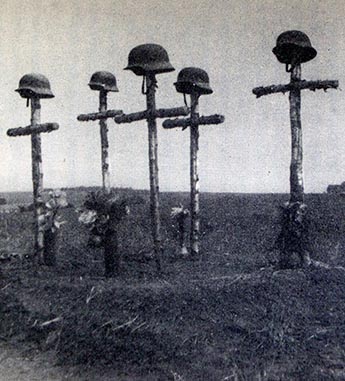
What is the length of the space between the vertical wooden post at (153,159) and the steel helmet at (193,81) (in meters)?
1.87

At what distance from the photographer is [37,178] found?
12.7 metres

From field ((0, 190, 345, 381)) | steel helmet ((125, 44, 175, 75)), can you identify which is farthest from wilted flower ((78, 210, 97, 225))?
steel helmet ((125, 44, 175, 75))

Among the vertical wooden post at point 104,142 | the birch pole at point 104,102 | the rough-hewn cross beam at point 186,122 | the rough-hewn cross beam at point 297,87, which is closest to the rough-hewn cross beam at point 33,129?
the birch pole at point 104,102

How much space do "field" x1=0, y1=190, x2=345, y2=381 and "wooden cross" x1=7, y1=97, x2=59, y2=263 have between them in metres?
0.71

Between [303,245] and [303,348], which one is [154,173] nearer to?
[303,245]

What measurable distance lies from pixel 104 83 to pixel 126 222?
15.2 feet

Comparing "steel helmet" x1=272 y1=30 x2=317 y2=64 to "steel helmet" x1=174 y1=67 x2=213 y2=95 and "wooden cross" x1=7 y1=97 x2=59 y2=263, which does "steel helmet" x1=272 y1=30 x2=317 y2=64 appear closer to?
"steel helmet" x1=174 y1=67 x2=213 y2=95

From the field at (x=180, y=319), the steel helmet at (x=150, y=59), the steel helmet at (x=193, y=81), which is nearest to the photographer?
the field at (x=180, y=319)

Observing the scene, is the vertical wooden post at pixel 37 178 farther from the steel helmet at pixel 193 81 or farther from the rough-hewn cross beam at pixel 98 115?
the steel helmet at pixel 193 81

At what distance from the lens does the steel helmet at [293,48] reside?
1061cm

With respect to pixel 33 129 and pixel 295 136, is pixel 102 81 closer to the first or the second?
pixel 33 129

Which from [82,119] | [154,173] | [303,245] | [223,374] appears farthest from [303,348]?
[82,119]

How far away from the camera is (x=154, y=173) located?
11.2 meters

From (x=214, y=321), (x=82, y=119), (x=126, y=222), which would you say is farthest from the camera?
(x=126, y=222)
